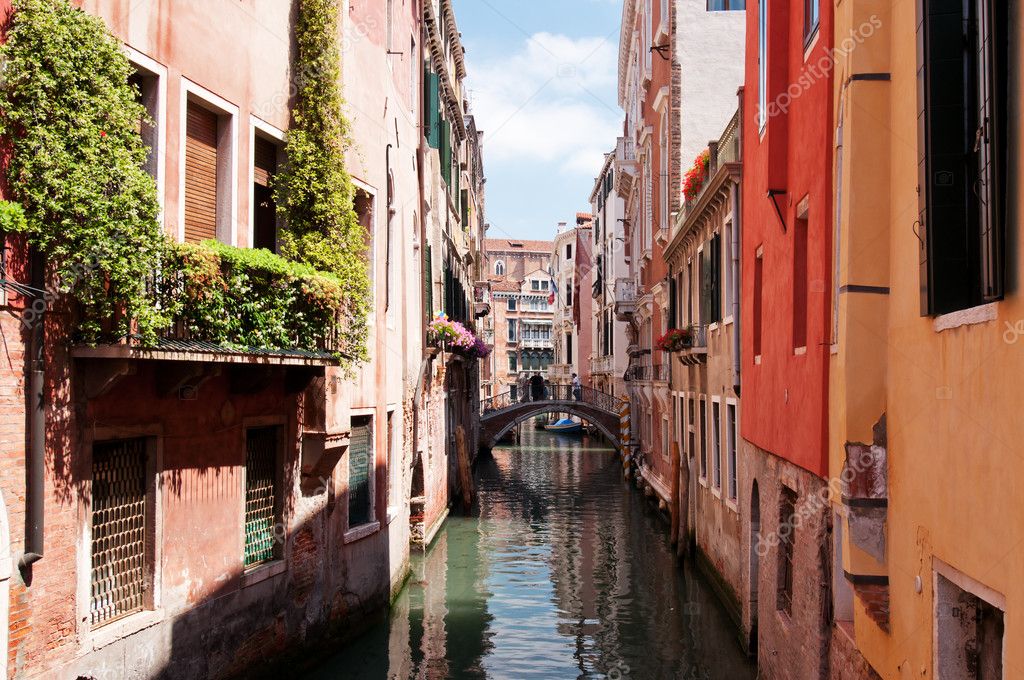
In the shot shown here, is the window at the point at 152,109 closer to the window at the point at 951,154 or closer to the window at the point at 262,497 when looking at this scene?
the window at the point at 262,497

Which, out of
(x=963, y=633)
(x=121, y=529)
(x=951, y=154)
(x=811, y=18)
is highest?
(x=811, y=18)

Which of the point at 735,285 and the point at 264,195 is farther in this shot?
Result: the point at 735,285

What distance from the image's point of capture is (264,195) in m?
9.59

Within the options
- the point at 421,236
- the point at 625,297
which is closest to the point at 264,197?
the point at 421,236

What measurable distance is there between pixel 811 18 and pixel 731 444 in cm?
750

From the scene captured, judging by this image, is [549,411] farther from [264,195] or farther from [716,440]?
[264,195]

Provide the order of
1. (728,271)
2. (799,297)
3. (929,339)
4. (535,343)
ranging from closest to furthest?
(929,339), (799,297), (728,271), (535,343)

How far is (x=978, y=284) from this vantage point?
Answer: 4.67 metres

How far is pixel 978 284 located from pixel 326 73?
6.81 metres

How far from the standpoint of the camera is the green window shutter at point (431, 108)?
17.7 m

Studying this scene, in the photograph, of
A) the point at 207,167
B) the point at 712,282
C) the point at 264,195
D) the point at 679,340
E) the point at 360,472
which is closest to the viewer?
the point at 207,167

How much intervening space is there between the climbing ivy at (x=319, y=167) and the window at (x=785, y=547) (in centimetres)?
442

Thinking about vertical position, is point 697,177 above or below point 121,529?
above

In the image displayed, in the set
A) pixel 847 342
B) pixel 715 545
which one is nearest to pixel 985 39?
pixel 847 342
